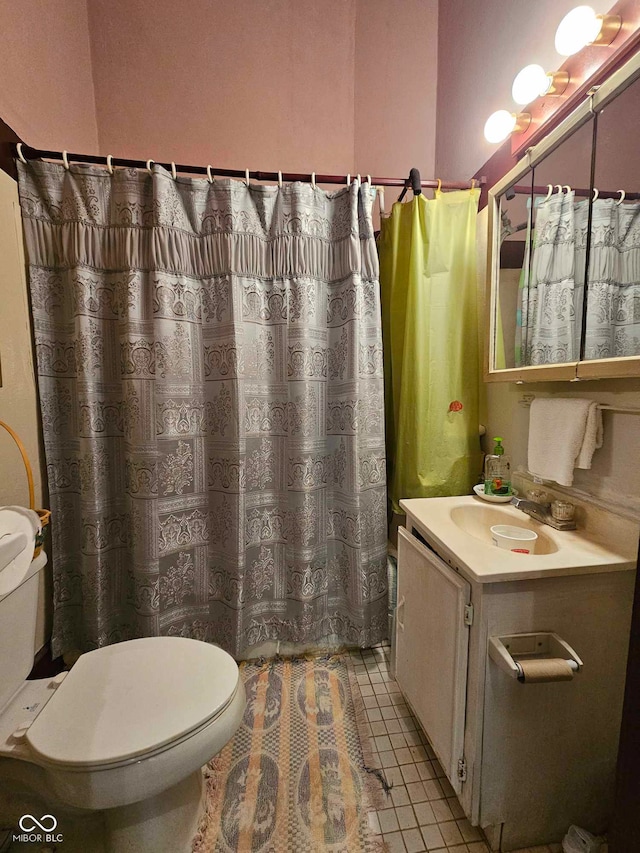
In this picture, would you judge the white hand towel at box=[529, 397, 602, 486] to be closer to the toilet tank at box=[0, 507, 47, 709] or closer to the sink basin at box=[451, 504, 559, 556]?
the sink basin at box=[451, 504, 559, 556]

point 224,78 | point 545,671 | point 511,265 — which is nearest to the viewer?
point 545,671

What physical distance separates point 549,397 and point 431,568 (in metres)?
0.65

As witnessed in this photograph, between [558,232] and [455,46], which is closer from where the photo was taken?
[558,232]

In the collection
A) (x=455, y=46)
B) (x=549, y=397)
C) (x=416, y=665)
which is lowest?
(x=416, y=665)

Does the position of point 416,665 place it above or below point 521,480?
below

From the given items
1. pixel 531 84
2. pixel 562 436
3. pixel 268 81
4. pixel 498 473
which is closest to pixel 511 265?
pixel 531 84

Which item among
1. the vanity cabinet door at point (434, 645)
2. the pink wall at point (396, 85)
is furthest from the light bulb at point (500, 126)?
the vanity cabinet door at point (434, 645)

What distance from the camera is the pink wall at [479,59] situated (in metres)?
1.10

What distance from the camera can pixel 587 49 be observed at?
90 cm

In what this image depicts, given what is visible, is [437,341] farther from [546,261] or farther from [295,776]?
[295,776]

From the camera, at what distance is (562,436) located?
1.01 metres

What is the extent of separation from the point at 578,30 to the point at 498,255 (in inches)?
21.9

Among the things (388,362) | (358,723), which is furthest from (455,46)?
(358,723)

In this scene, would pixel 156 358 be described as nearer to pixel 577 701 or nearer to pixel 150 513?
pixel 150 513
